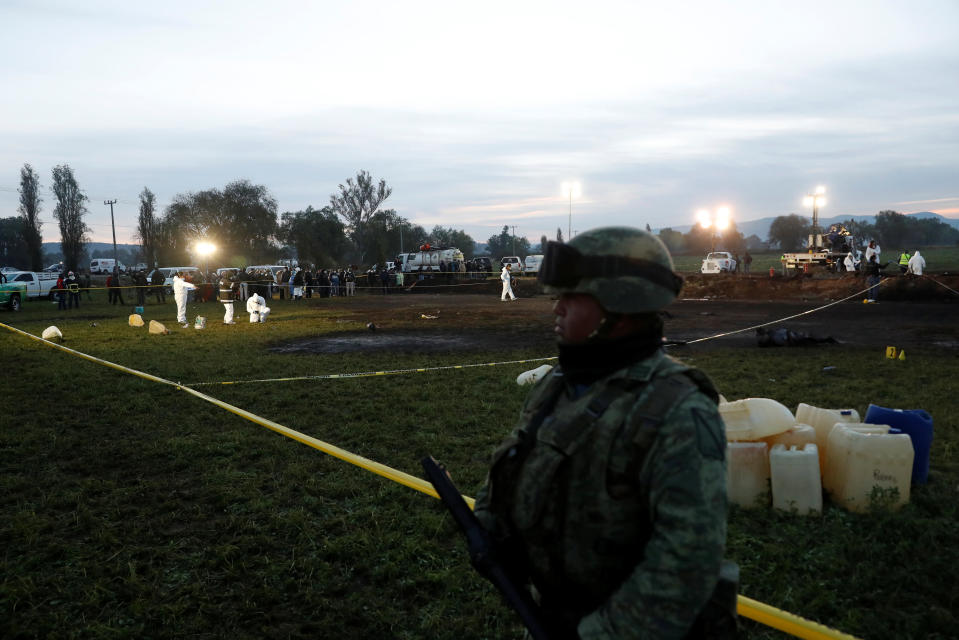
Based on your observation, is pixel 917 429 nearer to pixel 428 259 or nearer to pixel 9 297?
pixel 9 297

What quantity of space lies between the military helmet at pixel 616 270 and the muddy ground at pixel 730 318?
822 centimetres

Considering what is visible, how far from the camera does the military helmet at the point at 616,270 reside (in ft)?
5.41

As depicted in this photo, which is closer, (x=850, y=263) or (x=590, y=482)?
(x=590, y=482)

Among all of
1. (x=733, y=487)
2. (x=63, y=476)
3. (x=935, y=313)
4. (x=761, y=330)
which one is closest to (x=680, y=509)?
(x=733, y=487)

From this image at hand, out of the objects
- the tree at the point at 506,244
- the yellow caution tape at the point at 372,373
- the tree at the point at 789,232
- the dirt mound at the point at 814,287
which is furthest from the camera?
the tree at the point at 506,244

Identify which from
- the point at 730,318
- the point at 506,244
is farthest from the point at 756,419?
the point at 506,244

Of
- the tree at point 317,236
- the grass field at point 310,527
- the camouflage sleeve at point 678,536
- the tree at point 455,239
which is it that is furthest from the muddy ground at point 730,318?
the tree at point 455,239

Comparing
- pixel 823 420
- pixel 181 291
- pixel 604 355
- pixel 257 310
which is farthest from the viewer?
pixel 257 310

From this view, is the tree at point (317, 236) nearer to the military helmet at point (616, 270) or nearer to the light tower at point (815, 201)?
the light tower at point (815, 201)

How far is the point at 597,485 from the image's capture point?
1.56 meters

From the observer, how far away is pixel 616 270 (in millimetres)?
1666

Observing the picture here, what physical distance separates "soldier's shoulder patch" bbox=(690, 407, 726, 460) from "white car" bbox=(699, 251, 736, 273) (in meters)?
43.7

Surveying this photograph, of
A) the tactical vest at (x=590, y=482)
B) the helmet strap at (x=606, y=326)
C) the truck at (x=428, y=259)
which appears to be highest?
the truck at (x=428, y=259)

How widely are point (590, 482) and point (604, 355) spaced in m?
0.34
